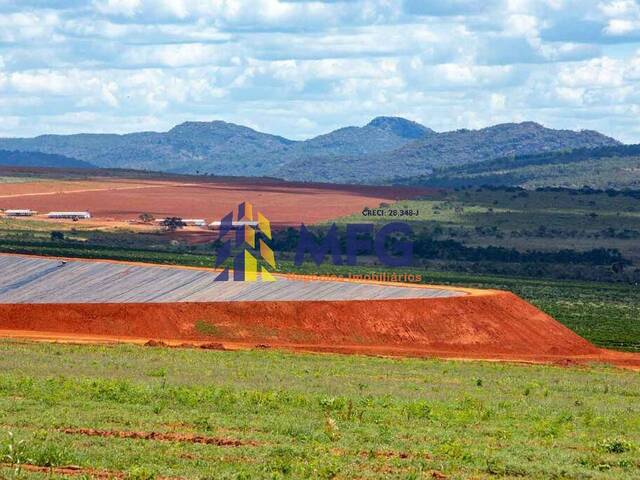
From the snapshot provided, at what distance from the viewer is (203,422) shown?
2772 centimetres

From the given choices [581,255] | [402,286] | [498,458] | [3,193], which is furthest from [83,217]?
[498,458]

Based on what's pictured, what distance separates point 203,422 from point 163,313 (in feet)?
95.0

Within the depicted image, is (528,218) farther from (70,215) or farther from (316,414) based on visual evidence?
(316,414)

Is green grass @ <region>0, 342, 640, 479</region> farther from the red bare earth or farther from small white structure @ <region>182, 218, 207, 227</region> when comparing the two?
small white structure @ <region>182, 218, 207, 227</region>

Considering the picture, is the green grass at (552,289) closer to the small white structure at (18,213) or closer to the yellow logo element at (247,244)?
the yellow logo element at (247,244)

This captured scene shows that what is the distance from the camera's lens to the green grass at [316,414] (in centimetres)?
2391

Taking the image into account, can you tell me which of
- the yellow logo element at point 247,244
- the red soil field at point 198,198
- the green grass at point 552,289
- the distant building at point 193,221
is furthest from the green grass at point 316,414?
the red soil field at point 198,198

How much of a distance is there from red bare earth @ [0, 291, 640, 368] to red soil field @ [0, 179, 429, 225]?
7364 cm

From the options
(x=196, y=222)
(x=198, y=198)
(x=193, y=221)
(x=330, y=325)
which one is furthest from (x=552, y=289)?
(x=198, y=198)

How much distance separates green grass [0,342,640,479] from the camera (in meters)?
23.9

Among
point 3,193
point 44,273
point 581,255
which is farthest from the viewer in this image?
point 3,193

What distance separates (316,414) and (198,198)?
421 feet

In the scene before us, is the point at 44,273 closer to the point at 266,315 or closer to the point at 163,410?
→ the point at 266,315

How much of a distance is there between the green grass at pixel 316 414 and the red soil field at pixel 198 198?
8871cm
